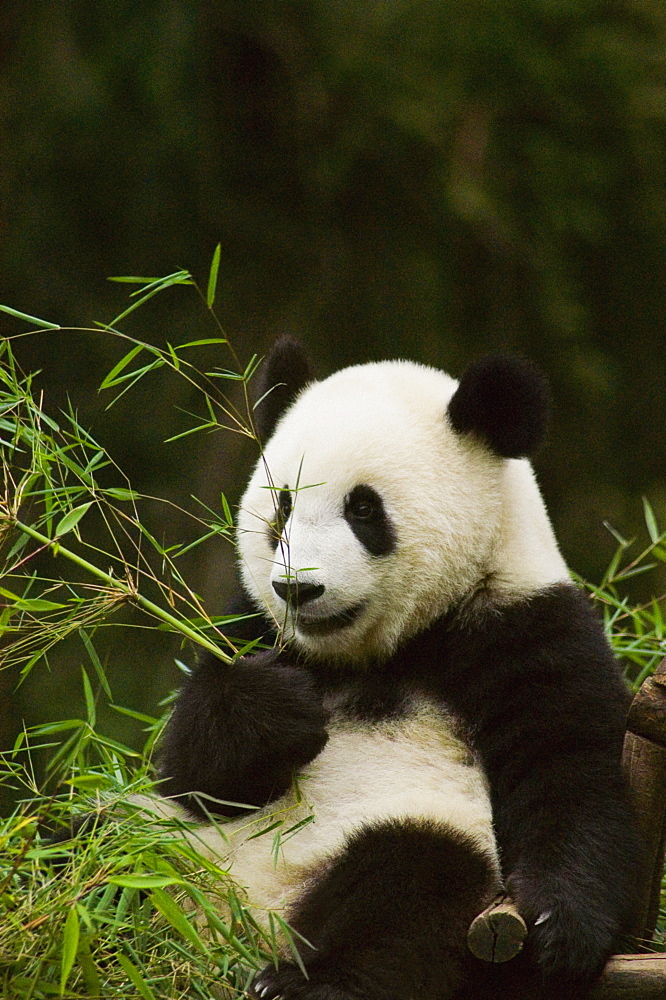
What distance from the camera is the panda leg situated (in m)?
1.95

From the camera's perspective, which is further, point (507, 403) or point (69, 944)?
point (507, 403)

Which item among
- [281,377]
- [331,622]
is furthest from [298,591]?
[281,377]

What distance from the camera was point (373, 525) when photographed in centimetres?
239

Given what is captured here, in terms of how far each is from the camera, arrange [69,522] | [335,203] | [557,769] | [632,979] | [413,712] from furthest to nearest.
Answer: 1. [335,203]
2. [413,712]
3. [557,769]
4. [69,522]
5. [632,979]

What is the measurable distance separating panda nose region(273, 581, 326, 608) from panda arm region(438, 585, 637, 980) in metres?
0.36

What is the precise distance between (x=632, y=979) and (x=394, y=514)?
3.30ft

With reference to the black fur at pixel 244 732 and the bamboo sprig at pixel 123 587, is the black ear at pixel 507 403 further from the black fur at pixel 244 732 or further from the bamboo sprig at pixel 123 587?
the bamboo sprig at pixel 123 587

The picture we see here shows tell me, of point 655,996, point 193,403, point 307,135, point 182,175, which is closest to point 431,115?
point 307,135

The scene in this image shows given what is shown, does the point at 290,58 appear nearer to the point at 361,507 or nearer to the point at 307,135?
the point at 307,135

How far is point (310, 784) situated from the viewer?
2.36 meters

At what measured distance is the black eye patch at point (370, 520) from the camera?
238 centimetres

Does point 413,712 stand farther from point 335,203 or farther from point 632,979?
point 335,203

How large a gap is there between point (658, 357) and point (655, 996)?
3863mm

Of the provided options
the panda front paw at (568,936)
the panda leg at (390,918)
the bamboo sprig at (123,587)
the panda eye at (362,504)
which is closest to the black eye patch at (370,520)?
the panda eye at (362,504)
